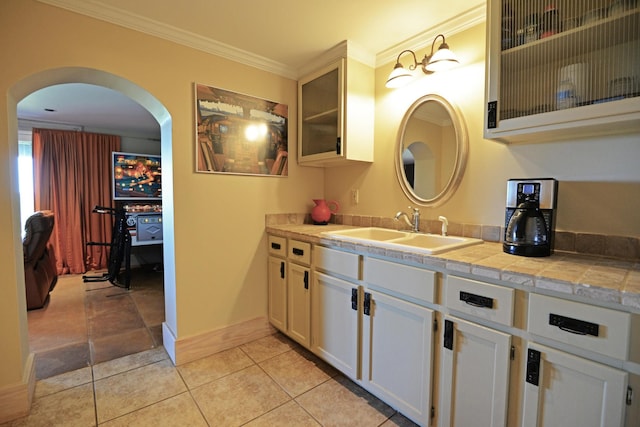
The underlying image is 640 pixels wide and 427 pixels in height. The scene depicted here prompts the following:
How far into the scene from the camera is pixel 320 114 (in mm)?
2422

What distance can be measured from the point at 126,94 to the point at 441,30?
2.19 meters

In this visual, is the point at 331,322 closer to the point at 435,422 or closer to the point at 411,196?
the point at 435,422

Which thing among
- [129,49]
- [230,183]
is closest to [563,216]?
[230,183]

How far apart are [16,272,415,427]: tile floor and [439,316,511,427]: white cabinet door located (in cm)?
39

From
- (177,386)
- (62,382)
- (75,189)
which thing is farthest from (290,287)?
(75,189)

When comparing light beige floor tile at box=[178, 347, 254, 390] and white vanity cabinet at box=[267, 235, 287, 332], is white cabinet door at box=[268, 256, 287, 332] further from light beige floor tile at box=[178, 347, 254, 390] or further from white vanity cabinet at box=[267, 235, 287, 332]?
light beige floor tile at box=[178, 347, 254, 390]

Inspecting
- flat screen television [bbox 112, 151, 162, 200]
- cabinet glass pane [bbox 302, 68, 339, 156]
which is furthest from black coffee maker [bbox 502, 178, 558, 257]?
flat screen television [bbox 112, 151, 162, 200]

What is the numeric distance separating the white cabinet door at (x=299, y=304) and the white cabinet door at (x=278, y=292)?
0.20 ft

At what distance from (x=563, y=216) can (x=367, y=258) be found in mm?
1008

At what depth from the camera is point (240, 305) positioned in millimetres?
2369

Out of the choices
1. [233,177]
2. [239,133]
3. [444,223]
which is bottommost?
[444,223]

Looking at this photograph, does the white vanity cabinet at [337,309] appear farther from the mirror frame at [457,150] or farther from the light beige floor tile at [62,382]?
the light beige floor tile at [62,382]

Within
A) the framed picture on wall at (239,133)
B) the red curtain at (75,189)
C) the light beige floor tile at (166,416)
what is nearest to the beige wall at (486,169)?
the framed picture on wall at (239,133)

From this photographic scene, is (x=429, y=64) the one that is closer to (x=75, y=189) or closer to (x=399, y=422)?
(x=399, y=422)
